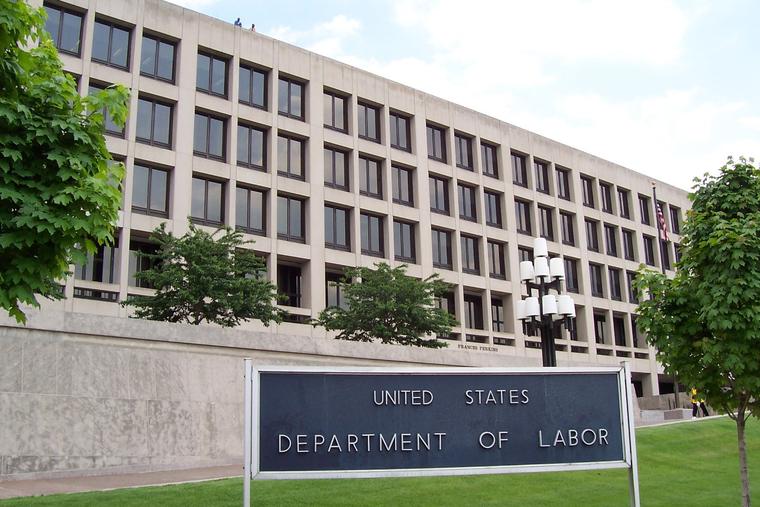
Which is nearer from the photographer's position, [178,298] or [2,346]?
[2,346]

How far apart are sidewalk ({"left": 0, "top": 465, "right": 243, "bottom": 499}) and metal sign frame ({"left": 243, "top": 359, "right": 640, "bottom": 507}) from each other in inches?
306

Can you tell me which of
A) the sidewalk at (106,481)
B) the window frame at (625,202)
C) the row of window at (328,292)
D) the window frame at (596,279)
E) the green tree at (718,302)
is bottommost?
the sidewalk at (106,481)

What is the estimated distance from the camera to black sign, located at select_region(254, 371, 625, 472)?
846 cm

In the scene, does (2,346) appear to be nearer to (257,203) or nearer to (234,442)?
(234,442)

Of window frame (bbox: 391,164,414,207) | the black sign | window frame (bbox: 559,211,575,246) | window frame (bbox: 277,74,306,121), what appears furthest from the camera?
window frame (bbox: 559,211,575,246)

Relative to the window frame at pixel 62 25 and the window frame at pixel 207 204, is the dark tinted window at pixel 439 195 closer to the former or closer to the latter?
the window frame at pixel 207 204


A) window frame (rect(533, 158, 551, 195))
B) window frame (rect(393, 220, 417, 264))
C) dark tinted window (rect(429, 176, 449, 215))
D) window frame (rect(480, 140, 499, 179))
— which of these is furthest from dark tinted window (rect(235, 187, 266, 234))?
window frame (rect(533, 158, 551, 195))

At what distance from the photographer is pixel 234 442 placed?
806 inches

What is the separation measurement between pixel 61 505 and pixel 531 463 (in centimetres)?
774

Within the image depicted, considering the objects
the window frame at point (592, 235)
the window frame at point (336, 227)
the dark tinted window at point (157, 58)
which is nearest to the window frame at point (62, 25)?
the dark tinted window at point (157, 58)

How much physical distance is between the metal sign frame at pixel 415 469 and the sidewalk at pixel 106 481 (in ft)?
25.5

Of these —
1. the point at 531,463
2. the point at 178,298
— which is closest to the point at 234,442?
the point at 178,298

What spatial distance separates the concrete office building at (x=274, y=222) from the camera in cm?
1845

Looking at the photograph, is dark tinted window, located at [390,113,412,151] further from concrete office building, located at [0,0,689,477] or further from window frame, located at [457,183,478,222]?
window frame, located at [457,183,478,222]
